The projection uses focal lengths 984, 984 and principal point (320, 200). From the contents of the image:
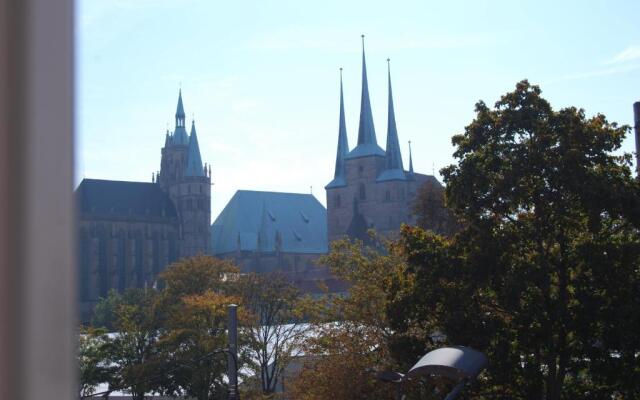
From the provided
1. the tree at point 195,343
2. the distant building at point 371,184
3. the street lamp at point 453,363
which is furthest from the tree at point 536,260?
the distant building at point 371,184

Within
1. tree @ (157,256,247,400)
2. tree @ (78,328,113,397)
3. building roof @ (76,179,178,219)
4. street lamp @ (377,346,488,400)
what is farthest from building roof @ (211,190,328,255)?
street lamp @ (377,346,488,400)

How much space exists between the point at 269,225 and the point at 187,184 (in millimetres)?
11115

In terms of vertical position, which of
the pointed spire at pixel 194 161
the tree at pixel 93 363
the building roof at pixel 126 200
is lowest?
the tree at pixel 93 363

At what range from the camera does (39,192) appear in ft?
3.84

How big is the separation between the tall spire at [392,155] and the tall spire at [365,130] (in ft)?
3.79

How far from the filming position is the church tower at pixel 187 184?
114188 millimetres

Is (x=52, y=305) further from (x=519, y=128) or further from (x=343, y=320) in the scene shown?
(x=343, y=320)

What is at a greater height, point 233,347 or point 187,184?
point 187,184

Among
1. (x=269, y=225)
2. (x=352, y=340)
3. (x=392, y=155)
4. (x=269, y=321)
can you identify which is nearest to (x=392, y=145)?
(x=392, y=155)

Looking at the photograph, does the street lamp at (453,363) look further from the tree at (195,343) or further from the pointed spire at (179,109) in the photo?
the pointed spire at (179,109)

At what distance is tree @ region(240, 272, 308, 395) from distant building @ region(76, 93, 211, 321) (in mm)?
55447

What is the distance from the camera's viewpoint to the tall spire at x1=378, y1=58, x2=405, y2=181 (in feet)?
358

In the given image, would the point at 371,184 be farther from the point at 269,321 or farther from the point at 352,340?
the point at 352,340

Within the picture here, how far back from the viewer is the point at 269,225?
118688mm
